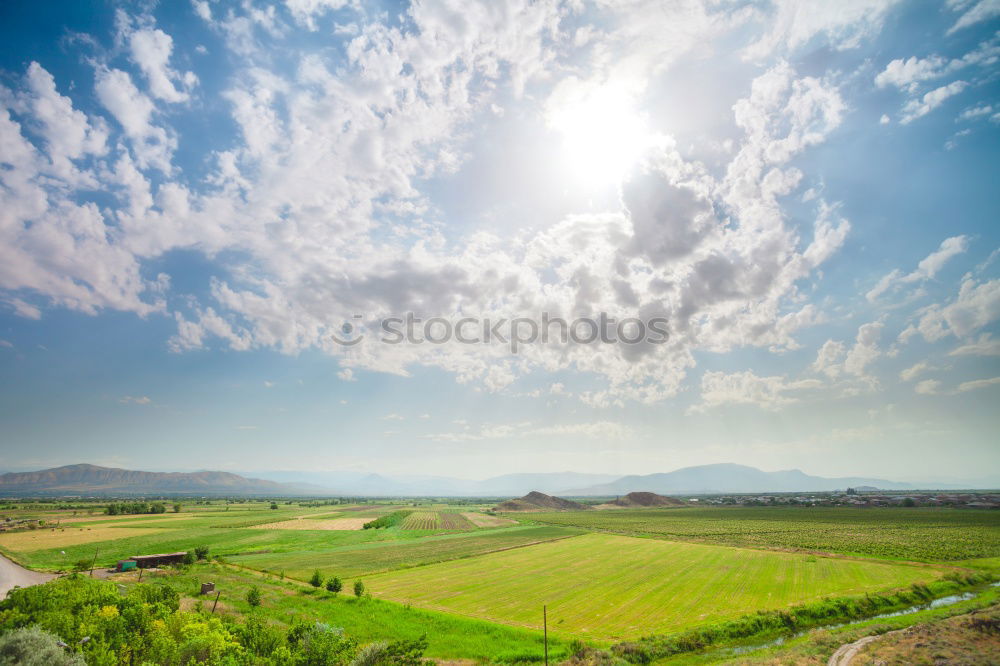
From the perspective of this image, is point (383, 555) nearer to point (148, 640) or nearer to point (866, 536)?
point (148, 640)

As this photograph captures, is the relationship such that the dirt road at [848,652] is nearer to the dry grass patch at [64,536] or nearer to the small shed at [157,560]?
the small shed at [157,560]

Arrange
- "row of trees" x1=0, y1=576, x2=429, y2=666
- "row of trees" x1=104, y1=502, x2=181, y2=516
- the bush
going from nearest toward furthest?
the bush < "row of trees" x1=0, y1=576, x2=429, y2=666 < "row of trees" x1=104, y1=502, x2=181, y2=516

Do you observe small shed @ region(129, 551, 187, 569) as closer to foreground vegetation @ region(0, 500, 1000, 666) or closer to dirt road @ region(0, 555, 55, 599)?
foreground vegetation @ region(0, 500, 1000, 666)

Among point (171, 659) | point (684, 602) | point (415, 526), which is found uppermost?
point (171, 659)

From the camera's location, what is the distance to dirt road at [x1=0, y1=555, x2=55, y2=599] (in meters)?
46.0

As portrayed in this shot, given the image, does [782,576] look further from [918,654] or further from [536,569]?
[536,569]

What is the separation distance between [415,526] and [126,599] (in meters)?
94.7

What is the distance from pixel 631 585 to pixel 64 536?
374 ft

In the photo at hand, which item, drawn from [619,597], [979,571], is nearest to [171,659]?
[619,597]

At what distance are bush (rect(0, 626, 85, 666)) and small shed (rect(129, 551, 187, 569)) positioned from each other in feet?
157

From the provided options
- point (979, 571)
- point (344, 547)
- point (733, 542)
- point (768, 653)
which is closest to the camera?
point (768, 653)

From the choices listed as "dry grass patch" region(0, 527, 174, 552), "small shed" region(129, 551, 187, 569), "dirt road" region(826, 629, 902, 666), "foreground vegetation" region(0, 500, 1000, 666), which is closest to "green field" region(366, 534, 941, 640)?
"foreground vegetation" region(0, 500, 1000, 666)

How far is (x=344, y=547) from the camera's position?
267 ft

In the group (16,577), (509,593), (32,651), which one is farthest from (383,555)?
(32,651)
